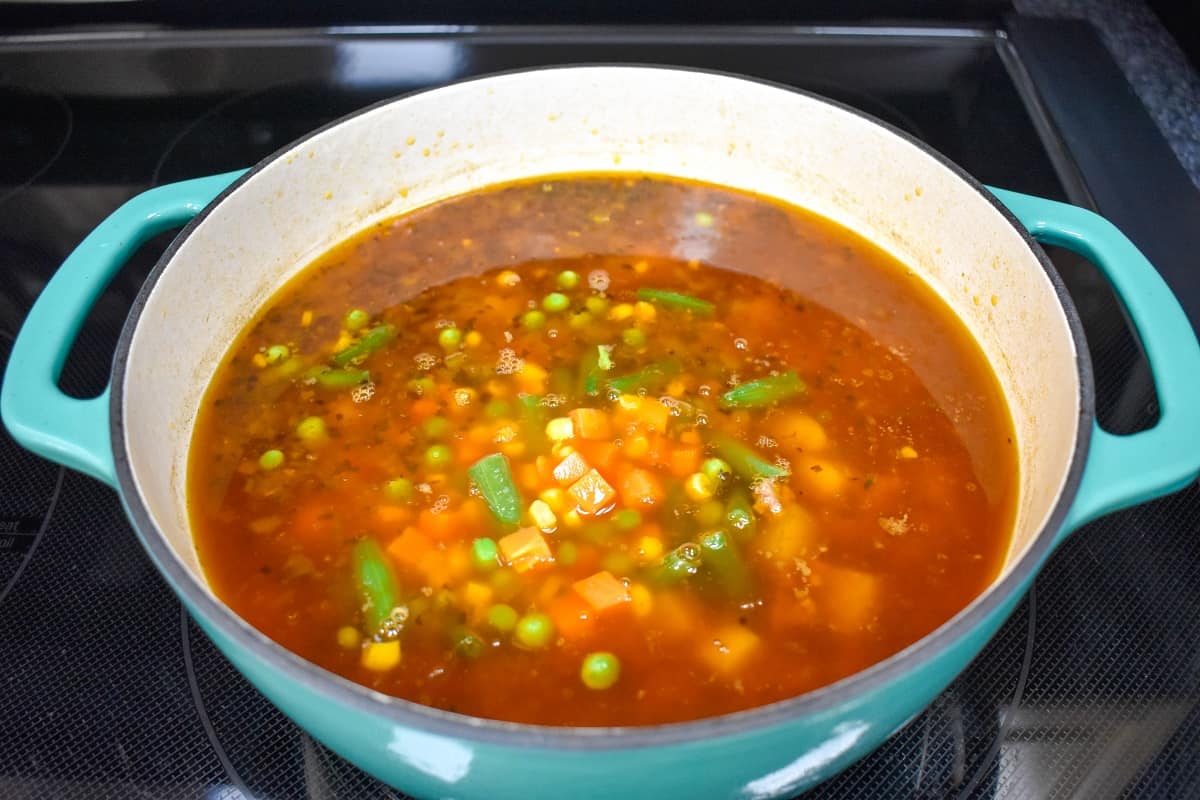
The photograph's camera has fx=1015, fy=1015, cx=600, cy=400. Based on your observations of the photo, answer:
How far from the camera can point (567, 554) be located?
5.02 ft

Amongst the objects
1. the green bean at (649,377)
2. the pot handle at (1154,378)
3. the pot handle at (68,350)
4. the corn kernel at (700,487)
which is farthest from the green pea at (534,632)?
the pot handle at (1154,378)

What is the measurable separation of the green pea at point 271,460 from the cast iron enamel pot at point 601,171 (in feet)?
0.40

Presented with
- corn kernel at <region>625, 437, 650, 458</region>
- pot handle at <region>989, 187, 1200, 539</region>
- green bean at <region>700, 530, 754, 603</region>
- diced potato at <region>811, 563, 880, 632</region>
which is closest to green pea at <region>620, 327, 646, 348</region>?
corn kernel at <region>625, 437, 650, 458</region>

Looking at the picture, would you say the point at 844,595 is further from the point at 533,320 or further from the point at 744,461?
the point at 533,320

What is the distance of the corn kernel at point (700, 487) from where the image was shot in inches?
62.8

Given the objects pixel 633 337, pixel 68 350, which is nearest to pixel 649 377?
pixel 633 337

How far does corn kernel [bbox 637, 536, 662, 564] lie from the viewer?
59.9 inches

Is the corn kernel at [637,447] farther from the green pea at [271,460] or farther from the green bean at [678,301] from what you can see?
the green pea at [271,460]

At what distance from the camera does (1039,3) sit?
2674mm

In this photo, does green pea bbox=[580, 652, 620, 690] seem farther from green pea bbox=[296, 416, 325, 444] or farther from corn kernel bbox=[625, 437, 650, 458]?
green pea bbox=[296, 416, 325, 444]

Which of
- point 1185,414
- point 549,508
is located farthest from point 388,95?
point 1185,414

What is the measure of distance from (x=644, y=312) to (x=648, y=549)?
0.54m

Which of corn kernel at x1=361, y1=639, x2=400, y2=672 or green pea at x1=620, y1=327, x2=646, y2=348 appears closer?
corn kernel at x1=361, y1=639, x2=400, y2=672

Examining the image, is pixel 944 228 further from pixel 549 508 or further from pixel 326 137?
pixel 326 137
